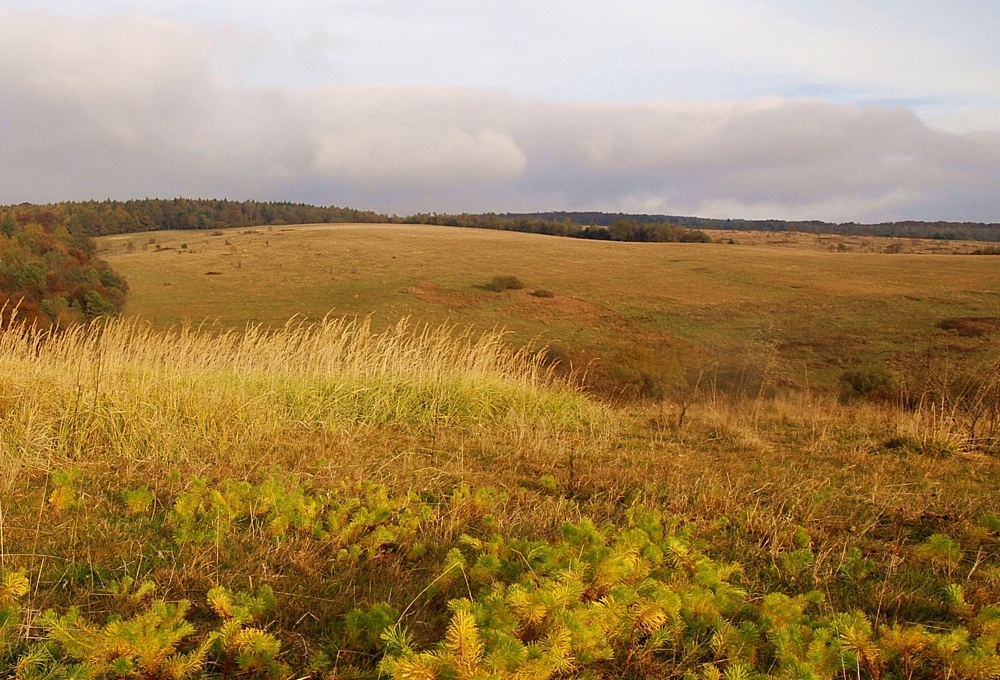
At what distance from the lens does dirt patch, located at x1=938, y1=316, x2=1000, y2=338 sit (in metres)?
23.1

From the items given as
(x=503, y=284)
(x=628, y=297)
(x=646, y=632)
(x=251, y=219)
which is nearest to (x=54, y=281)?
(x=503, y=284)

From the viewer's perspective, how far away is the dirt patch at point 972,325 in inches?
909

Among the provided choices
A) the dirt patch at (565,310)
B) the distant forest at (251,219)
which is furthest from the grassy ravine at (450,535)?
the distant forest at (251,219)

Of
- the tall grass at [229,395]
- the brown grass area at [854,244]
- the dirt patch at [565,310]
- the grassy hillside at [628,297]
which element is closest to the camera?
the tall grass at [229,395]

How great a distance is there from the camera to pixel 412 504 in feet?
12.9

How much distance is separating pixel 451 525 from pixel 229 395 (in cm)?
327

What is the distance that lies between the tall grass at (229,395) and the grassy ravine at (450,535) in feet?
0.13

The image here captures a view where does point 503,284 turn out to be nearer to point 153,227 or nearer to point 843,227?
point 153,227

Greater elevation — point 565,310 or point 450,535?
point 450,535

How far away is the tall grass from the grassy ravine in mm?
38

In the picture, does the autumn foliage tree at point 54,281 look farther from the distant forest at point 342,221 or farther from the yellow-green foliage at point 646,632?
the distant forest at point 342,221

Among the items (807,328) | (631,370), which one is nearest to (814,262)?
(807,328)

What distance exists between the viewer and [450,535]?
11.4ft

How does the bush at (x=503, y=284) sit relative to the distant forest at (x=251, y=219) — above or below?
below
